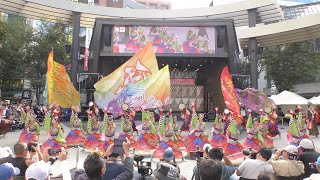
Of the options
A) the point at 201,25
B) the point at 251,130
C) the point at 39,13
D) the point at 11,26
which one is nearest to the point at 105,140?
the point at 251,130

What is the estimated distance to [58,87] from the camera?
11.7m

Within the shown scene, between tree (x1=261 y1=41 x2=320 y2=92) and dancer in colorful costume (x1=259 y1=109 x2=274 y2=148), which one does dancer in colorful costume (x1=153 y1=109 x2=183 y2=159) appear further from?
tree (x1=261 y1=41 x2=320 y2=92)

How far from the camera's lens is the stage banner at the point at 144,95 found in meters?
10.3

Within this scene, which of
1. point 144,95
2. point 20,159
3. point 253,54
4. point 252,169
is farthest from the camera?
point 253,54

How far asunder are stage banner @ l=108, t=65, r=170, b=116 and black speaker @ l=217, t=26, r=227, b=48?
44.3 ft

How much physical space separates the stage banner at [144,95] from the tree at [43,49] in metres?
19.2

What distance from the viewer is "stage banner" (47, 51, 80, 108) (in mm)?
11125

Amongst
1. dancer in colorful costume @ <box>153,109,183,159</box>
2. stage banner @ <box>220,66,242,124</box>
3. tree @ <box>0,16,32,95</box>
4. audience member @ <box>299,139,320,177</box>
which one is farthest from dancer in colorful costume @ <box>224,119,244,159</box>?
tree @ <box>0,16,32,95</box>

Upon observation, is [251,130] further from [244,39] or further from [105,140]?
[244,39]

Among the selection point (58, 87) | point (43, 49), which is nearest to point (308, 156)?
point (58, 87)

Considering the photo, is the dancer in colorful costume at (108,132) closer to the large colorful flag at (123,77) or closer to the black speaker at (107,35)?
the large colorful flag at (123,77)

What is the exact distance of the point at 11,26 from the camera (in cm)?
2820

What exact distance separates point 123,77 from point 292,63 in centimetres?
2238

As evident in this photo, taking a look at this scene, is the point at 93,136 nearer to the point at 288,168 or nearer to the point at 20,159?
the point at 20,159
